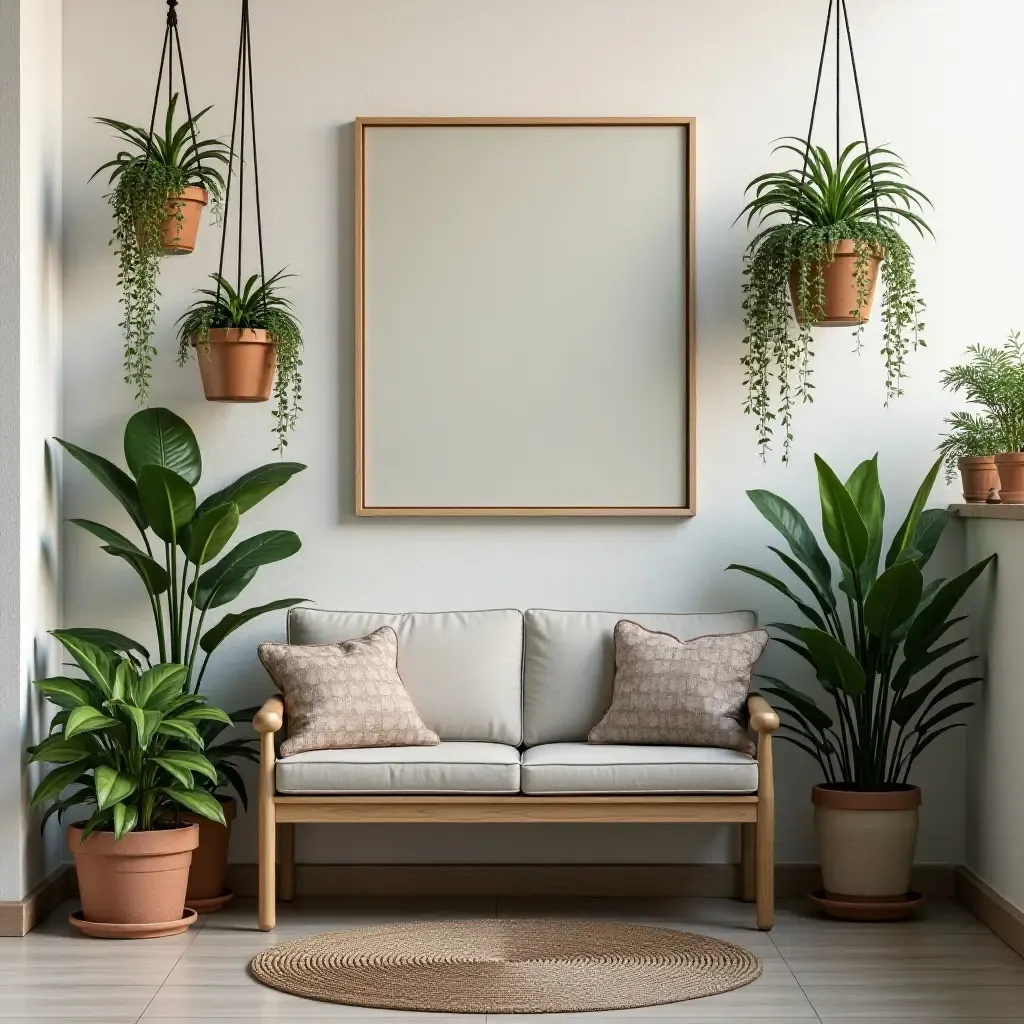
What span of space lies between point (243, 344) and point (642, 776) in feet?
5.84

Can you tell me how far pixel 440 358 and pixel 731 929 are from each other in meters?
2.01

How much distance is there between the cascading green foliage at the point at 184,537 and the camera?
441 cm

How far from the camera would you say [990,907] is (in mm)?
4309

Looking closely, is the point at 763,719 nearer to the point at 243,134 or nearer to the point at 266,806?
the point at 266,806

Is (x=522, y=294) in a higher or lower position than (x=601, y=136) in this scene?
lower

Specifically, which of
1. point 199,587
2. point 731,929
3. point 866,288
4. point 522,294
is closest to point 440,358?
point 522,294

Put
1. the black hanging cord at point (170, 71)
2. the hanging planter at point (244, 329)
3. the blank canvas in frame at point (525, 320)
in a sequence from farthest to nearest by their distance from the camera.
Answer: the blank canvas in frame at point (525, 320) → the black hanging cord at point (170, 71) → the hanging planter at point (244, 329)

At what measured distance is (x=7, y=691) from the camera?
4266 mm

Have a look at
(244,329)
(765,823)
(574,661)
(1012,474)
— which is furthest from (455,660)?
(1012,474)

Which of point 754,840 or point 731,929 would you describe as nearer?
point 731,929

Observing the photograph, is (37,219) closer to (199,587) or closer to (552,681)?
(199,587)

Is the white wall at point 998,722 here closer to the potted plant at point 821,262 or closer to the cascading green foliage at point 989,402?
the cascading green foliage at point 989,402

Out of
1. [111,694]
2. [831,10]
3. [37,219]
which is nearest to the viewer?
[111,694]

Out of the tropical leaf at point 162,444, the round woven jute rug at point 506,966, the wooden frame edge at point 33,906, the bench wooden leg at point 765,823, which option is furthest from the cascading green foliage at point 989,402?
the wooden frame edge at point 33,906
